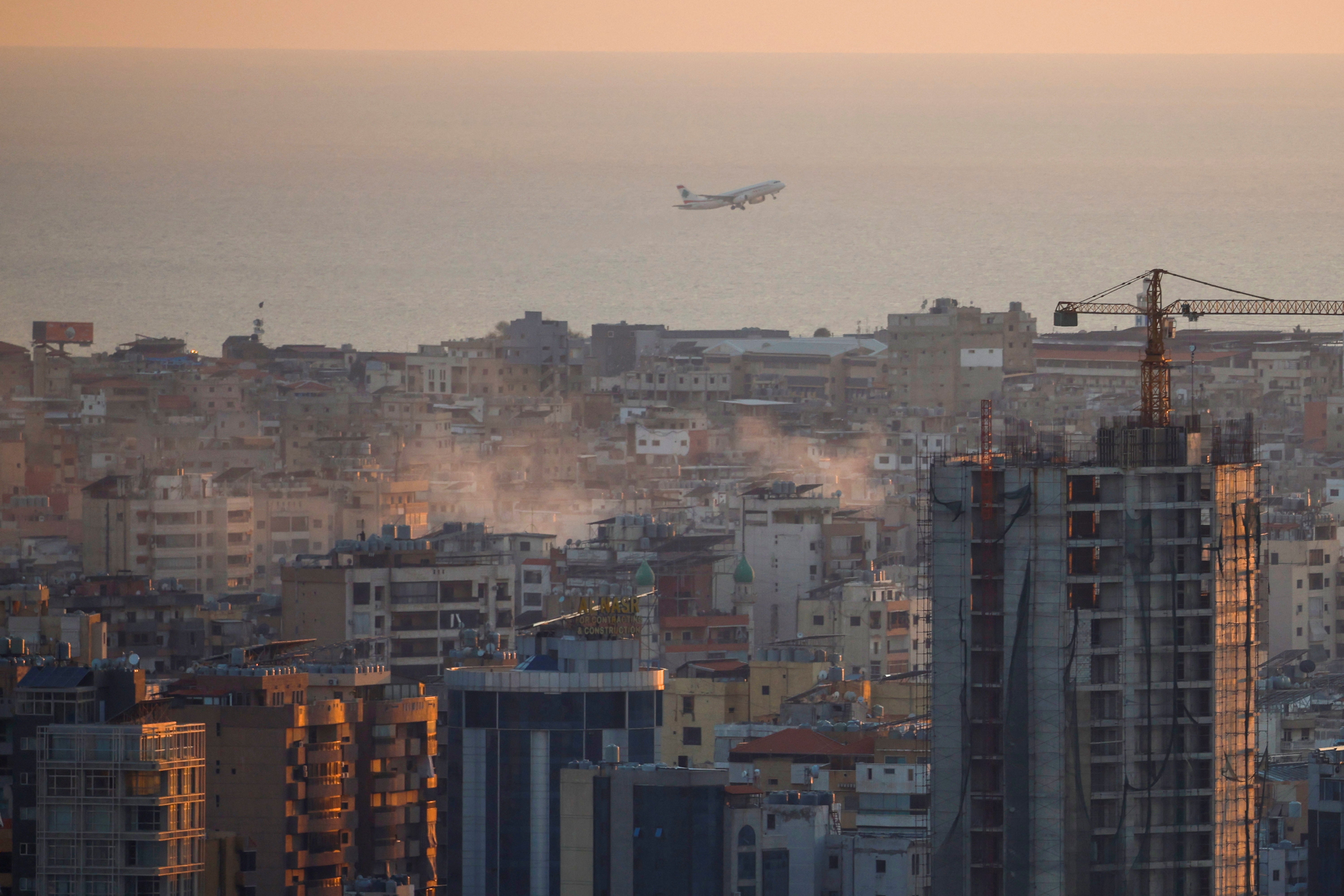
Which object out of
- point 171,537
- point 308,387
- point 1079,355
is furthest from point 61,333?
point 171,537

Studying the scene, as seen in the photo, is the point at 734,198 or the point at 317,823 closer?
the point at 317,823

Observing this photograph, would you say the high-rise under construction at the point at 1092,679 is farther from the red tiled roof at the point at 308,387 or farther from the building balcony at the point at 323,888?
the red tiled roof at the point at 308,387

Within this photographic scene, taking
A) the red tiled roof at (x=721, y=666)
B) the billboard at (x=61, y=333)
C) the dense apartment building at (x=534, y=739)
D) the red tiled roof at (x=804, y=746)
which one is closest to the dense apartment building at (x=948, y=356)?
the billboard at (x=61, y=333)

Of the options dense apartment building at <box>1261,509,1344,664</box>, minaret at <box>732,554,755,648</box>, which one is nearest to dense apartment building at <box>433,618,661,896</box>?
minaret at <box>732,554,755,648</box>

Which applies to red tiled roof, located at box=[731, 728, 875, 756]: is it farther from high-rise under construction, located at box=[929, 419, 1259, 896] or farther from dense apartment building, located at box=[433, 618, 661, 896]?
high-rise under construction, located at box=[929, 419, 1259, 896]

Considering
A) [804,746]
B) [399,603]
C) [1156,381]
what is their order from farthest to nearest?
[399,603] → [804,746] → [1156,381]

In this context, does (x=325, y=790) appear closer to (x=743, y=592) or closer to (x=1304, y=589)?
(x=743, y=592)
